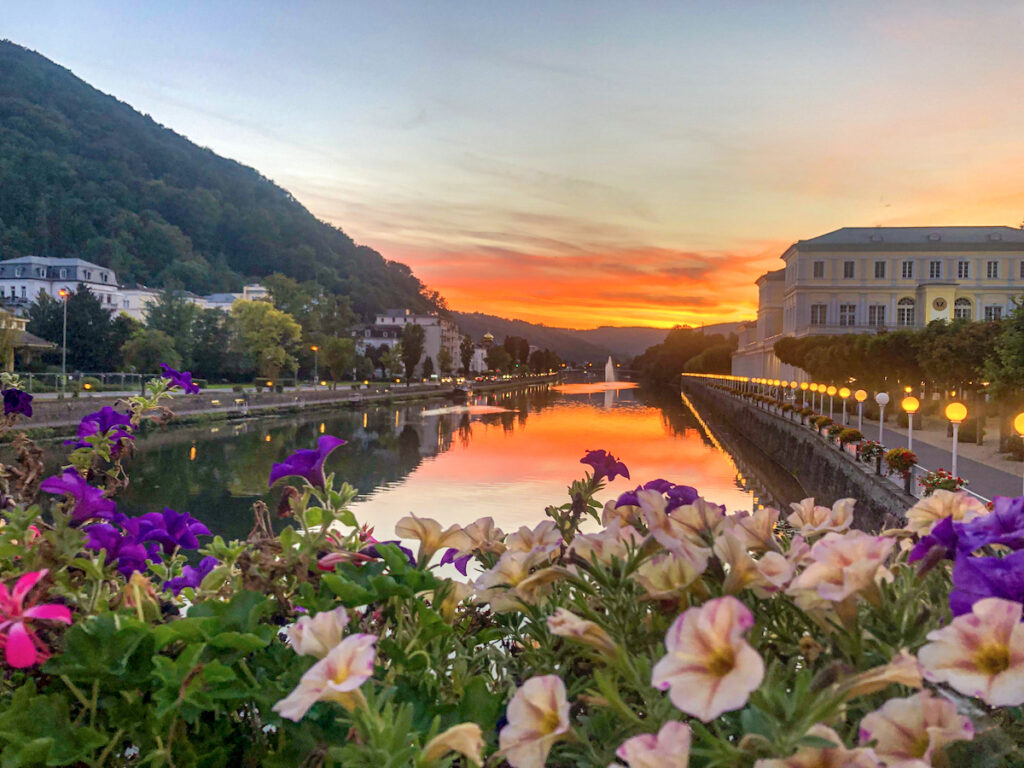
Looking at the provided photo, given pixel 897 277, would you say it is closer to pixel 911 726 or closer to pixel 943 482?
pixel 943 482

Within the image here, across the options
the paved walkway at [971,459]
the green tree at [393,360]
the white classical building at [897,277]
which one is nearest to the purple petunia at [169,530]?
the paved walkway at [971,459]

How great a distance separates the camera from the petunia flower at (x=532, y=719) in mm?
976

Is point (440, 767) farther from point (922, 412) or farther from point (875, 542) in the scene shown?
point (922, 412)

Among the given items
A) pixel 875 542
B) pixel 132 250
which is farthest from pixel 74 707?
pixel 132 250

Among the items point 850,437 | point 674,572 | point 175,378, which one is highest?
point 175,378

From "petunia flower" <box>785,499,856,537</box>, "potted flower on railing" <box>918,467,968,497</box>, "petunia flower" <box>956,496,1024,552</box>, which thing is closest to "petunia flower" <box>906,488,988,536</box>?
"petunia flower" <box>785,499,856,537</box>

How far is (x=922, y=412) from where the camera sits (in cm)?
3603

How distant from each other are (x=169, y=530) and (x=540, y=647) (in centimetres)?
109

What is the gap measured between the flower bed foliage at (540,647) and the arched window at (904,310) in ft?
251

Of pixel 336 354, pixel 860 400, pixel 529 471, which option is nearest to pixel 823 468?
pixel 860 400

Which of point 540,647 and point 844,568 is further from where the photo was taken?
point 540,647

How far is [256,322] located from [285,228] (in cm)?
7745

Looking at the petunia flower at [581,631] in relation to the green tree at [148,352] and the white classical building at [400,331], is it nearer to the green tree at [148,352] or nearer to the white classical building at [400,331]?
the green tree at [148,352]

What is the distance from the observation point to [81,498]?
5.91ft
